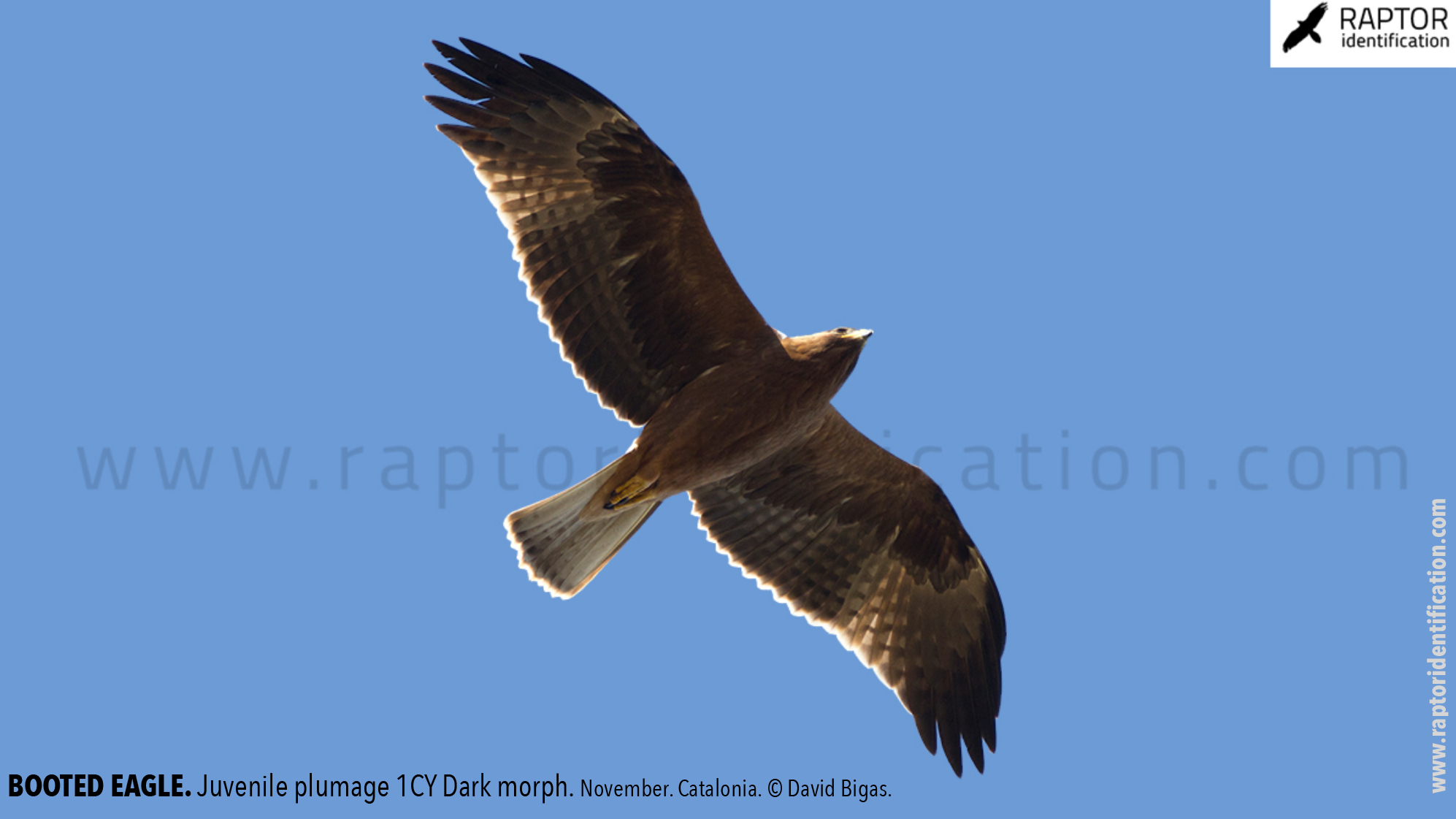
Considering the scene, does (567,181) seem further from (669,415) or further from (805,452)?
(805,452)

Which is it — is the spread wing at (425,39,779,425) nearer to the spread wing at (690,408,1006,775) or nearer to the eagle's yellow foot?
the eagle's yellow foot

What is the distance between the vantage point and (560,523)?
7805mm

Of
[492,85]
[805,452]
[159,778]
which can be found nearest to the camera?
[492,85]

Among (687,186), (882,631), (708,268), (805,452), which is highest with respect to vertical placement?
(687,186)

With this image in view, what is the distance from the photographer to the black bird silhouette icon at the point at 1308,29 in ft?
30.6

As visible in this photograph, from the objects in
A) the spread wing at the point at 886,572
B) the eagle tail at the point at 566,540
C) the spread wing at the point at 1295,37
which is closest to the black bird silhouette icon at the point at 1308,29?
the spread wing at the point at 1295,37

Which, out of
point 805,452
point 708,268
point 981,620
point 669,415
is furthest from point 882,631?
point 708,268

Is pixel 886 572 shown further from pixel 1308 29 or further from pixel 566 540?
pixel 1308 29

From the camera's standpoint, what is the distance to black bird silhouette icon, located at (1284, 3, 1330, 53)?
932 centimetres


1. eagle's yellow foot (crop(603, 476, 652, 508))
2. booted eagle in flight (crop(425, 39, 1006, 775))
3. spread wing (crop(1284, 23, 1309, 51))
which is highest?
spread wing (crop(1284, 23, 1309, 51))

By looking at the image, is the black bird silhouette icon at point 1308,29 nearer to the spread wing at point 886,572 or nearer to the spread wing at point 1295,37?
the spread wing at point 1295,37

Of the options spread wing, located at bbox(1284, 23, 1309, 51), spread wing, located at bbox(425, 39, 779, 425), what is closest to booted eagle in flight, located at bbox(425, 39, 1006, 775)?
spread wing, located at bbox(425, 39, 779, 425)

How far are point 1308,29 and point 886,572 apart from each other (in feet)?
16.9

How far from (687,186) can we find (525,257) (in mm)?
1038
